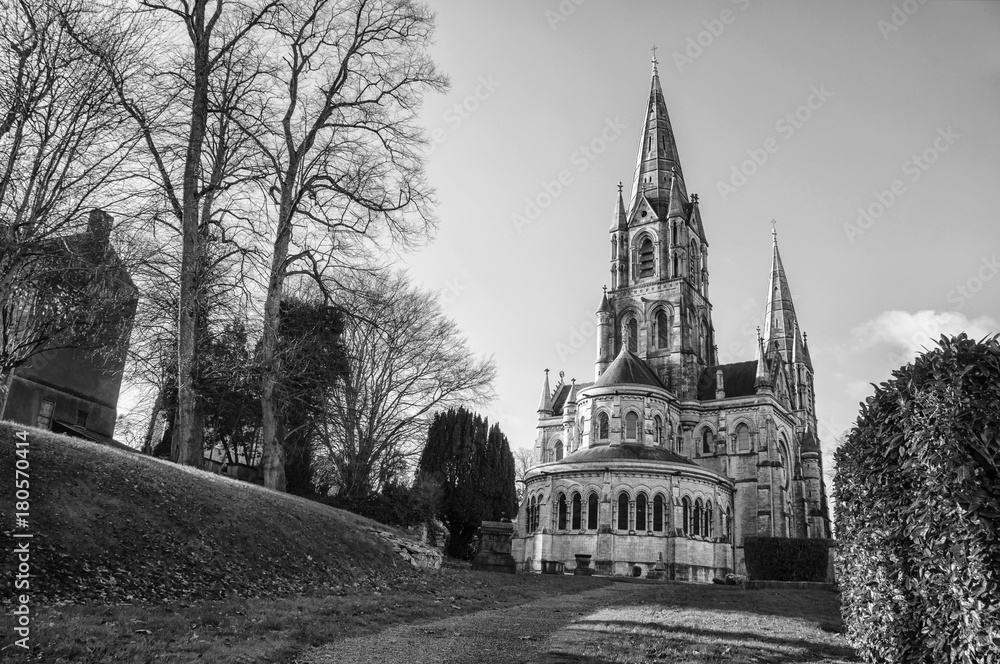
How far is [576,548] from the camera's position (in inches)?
1451

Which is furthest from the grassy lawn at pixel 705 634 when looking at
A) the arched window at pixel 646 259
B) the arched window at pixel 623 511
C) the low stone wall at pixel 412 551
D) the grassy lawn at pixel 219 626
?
the arched window at pixel 646 259

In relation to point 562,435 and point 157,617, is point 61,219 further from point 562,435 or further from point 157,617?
point 562,435

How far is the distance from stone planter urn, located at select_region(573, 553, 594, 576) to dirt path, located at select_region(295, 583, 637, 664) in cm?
2071

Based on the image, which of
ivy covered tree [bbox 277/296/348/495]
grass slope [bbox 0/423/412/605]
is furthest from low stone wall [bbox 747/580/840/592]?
ivy covered tree [bbox 277/296/348/495]

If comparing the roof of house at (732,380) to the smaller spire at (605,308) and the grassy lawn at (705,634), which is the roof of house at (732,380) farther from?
the grassy lawn at (705,634)

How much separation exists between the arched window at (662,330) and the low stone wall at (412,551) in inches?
1415

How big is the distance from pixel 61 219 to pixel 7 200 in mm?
881

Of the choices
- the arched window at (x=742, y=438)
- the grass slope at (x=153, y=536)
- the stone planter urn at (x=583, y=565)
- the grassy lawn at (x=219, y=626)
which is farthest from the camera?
the arched window at (x=742, y=438)

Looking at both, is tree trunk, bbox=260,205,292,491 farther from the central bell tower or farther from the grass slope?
the central bell tower

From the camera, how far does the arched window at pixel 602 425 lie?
44.3 meters

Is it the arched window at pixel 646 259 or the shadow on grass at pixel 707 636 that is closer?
the shadow on grass at pixel 707 636

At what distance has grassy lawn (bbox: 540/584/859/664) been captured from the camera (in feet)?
27.6

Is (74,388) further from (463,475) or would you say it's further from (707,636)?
(707,636)

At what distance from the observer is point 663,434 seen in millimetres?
45562
